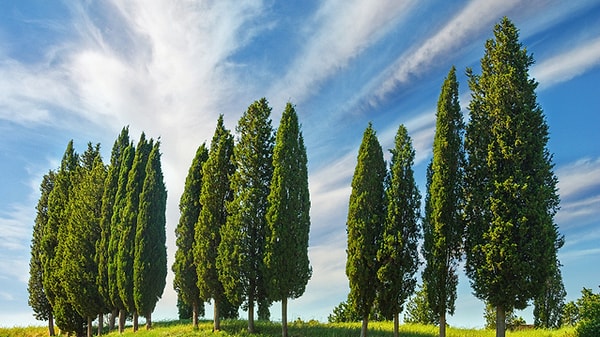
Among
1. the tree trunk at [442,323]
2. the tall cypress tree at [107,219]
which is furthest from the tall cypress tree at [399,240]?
the tall cypress tree at [107,219]

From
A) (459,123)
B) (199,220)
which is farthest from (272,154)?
(459,123)

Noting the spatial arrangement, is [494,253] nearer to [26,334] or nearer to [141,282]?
[141,282]

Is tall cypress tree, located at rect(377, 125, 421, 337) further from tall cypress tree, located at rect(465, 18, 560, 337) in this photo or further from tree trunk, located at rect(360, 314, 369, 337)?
tall cypress tree, located at rect(465, 18, 560, 337)

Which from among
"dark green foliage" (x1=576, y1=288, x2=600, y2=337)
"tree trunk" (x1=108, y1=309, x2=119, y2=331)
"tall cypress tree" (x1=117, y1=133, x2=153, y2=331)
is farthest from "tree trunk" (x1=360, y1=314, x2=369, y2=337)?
"tree trunk" (x1=108, y1=309, x2=119, y2=331)

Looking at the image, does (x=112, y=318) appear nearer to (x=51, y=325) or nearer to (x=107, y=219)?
(x=107, y=219)

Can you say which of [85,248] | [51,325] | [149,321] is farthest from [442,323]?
[51,325]

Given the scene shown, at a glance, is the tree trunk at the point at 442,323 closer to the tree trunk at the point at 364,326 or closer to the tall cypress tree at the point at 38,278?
the tree trunk at the point at 364,326

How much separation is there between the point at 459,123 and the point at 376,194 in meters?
5.64

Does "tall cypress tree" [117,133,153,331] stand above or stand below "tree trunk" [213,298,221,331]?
above

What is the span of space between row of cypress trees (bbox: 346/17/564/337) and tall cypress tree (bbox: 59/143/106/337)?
21703mm

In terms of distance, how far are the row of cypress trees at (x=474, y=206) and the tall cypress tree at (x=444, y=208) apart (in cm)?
5

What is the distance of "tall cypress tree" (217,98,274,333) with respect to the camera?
2909cm

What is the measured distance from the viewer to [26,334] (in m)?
48.8

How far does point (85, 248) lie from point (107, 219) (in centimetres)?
308
